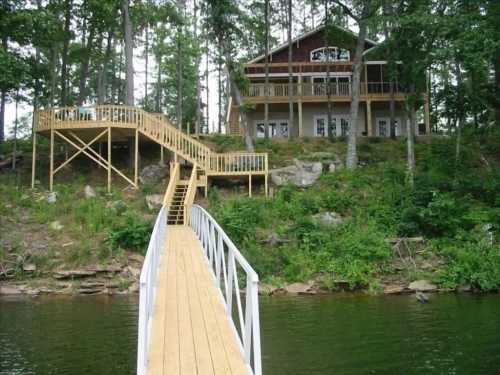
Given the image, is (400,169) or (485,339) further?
(400,169)

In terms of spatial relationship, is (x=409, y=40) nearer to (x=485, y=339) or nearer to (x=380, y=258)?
(x=380, y=258)

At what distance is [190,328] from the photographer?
21.0ft

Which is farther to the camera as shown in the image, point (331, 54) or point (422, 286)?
point (331, 54)

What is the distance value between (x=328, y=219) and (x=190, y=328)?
43.9 feet

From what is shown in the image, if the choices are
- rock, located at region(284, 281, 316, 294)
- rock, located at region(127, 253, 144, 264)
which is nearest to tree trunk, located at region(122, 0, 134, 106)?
rock, located at region(127, 253, 144, 264)

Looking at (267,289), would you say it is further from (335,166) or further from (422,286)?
(335,166)

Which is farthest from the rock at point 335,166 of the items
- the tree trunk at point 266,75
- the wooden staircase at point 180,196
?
the wooden staircase at point 180,196

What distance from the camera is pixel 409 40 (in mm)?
22469

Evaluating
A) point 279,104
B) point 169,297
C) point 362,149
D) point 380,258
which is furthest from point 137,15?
point 169,297

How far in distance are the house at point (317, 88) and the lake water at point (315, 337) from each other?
19.0 metres

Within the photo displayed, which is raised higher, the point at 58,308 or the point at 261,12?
the point at 261,12

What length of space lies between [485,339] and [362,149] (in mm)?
18071

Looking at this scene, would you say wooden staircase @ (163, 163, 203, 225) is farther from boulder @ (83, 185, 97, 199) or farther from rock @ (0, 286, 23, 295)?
rock @ (0, 286, 23, 295)

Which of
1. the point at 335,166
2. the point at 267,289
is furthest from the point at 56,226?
the point at 335,166
